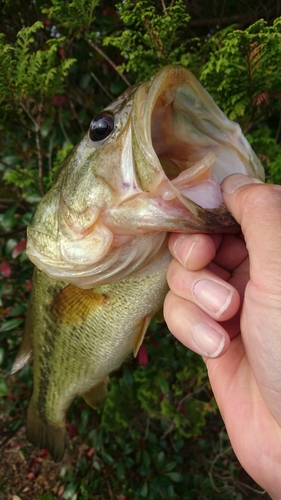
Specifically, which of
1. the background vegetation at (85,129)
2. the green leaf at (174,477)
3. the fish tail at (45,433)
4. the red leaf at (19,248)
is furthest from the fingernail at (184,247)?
the green leaf at (174,477)

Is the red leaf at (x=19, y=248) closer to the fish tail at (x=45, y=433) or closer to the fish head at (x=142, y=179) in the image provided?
the fish tail at (x=45, y=433)

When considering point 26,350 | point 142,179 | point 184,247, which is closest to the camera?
point 142,179

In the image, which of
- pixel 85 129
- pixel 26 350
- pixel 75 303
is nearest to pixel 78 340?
pixel 75 303

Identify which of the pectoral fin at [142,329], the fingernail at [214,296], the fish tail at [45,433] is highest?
the fingernail at [214,296]

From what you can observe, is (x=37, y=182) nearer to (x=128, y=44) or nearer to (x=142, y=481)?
(x=128, y=44)

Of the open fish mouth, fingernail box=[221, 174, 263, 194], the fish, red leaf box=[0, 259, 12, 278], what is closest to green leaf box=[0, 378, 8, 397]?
red leaf box=[0, 259, 12, 278]

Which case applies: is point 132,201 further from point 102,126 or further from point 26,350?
point 26,350

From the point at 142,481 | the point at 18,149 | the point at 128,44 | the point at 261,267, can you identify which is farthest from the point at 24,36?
the point at 142,481
